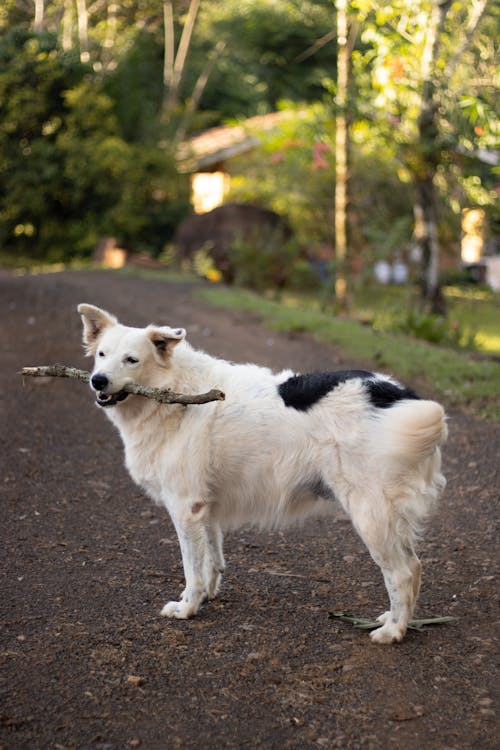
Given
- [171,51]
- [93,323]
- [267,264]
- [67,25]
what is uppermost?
[171,51]

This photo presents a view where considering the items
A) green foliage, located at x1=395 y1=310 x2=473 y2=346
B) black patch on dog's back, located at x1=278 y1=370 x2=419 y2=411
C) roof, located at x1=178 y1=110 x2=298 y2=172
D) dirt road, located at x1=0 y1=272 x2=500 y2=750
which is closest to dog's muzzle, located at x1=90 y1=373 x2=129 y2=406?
black patch on dog's back, located at x1=278 y1=370 x2=419 y2=411

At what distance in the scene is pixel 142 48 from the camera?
31297 mm

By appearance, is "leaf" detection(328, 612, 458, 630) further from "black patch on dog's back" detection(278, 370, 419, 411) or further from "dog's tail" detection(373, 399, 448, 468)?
"black patch on dog's back" detection(278, 370, 419, 411)

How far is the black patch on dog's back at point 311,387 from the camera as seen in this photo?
15.1 ft

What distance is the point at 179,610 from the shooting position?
15.7 feet

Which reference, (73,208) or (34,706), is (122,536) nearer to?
(34,706)

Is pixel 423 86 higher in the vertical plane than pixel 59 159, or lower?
higher

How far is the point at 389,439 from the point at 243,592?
1481 mm

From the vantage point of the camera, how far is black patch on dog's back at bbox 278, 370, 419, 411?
448cm

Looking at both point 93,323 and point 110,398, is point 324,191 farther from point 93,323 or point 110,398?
point 110,398

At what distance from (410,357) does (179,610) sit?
686 cm

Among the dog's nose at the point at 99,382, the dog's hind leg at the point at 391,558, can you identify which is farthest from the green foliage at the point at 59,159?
the dog's hind leg at the point at 391,558

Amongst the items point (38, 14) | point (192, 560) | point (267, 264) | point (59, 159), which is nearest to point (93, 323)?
point (192, 560)

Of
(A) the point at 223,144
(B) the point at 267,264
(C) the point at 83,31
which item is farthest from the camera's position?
(A) the point at 223,144
